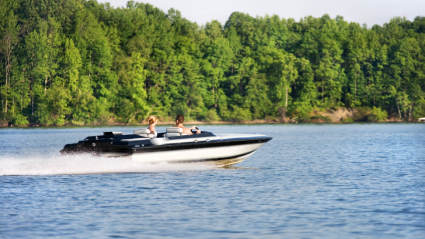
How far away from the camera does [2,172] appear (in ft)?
81.5

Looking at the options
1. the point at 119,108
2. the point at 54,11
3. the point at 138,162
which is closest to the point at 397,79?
the point at 119,108

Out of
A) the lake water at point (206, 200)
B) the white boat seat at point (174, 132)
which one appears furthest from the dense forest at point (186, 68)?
the white boat seat at point (174, 132)

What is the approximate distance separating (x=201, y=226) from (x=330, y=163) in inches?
670

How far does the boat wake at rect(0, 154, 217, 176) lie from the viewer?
23609 millimetres

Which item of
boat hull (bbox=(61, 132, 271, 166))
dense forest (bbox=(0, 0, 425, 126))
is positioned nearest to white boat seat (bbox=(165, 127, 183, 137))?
boat hull (bbox=(61, 132, 271, 166))

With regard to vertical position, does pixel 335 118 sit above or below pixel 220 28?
below

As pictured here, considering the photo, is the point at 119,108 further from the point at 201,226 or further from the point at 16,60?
the point at 201,226

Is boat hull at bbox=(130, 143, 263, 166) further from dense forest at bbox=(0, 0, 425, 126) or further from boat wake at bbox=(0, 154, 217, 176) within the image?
dense forest at bbox=(0, 0, 425, 126)

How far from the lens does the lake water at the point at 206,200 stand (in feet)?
46.2

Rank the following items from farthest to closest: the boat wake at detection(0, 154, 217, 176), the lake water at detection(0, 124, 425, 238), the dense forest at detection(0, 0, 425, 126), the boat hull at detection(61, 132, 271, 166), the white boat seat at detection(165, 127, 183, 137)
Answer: the dense forest at detection(0, 0, 425, 126) < the white boat seat at detection(165, 127, 183, 137) < the boat wake at detection(0, 154, 217, 176) < the boat hull at detection(61, 132, 271, 166) < the lake water at detection(0, 124, 425, 238)

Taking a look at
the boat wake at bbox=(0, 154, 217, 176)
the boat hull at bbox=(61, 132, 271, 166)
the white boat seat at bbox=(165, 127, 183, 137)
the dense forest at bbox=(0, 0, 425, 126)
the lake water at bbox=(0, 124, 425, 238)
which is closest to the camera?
the lake water at bbox=(0, 124, 425, 238)

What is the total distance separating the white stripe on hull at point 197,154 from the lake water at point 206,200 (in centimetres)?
35

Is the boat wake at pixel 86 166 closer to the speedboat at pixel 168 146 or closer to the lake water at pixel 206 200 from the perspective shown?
the lake water at pixel 206 200

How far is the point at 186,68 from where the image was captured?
365 feet
